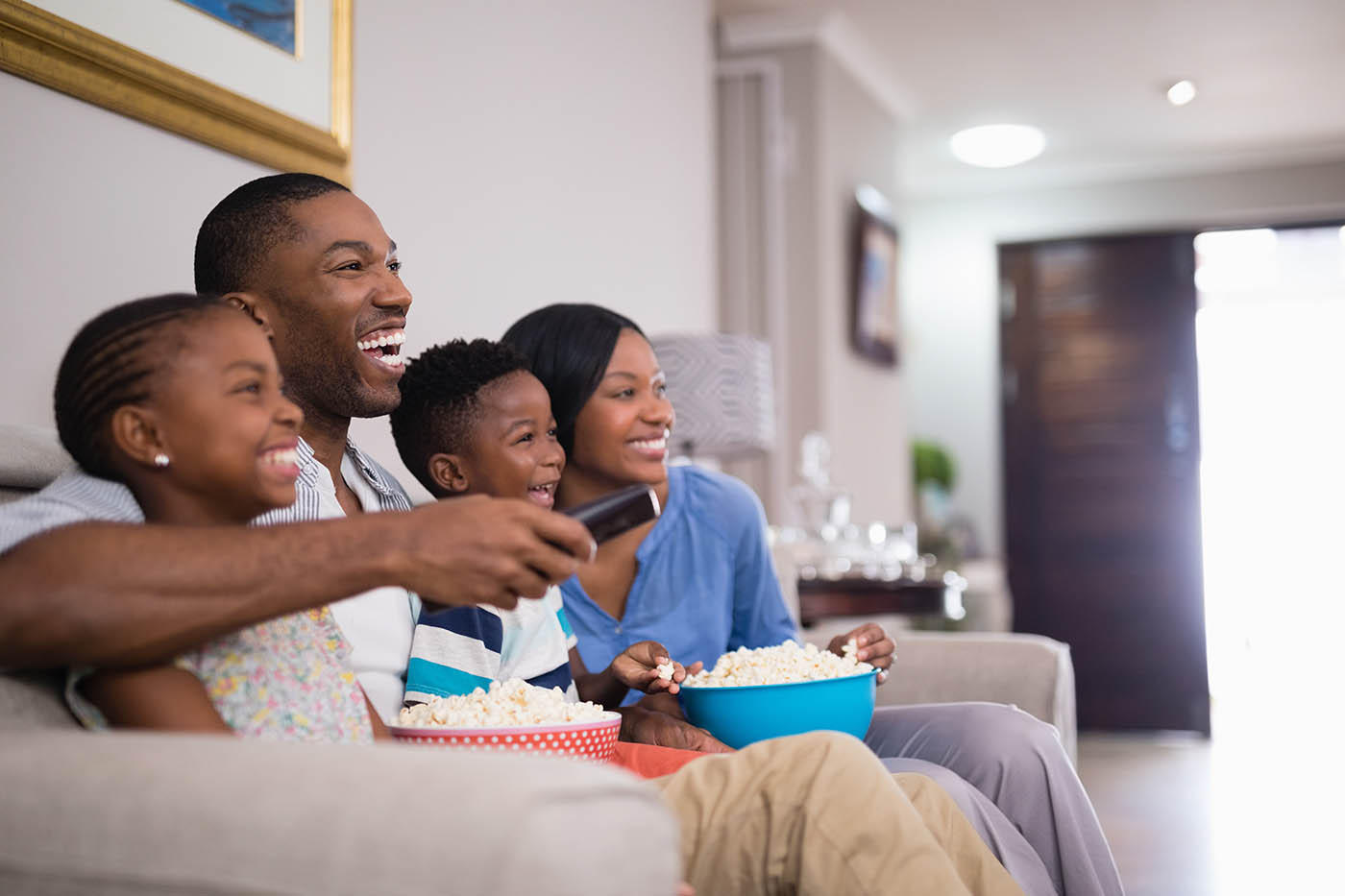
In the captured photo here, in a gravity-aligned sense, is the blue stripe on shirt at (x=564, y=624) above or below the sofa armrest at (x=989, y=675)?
above

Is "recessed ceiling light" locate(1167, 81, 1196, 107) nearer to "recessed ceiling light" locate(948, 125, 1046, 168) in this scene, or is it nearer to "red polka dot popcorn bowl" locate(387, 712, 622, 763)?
"recessed ceiling light" locate(948, 125, 1046, 168)

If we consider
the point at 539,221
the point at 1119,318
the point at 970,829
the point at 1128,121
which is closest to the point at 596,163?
the point at 539,221

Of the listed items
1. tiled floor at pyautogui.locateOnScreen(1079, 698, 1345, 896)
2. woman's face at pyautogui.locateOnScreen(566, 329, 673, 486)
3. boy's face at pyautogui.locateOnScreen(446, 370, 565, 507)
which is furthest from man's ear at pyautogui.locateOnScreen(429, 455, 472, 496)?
tiled floor at pyautogui.locateOnScreen(1079, 698, 1345, 896)

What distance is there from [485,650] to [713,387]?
1.47m

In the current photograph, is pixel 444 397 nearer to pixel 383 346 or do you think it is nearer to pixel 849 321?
pixel 383 346

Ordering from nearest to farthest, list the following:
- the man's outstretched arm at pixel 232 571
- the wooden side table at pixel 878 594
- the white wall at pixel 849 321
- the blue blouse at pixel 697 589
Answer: the man's outstretched arm at pixel 232 571, the blue blouse at pixel 697 589, the wooden side table at pixel 878 594, the white wall at pixel 849 321

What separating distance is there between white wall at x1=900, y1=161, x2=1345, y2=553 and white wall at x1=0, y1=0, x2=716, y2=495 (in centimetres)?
266

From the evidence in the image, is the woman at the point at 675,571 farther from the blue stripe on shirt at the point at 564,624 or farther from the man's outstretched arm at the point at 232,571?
the man's outstretched arm at the point at 232,571

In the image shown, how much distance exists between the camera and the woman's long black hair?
186 centimetres

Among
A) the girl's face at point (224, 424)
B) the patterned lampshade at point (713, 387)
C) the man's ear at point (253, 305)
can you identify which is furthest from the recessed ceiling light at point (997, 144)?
the girl's face at point (224, 424)

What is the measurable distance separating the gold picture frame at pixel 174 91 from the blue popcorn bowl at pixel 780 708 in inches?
43.0

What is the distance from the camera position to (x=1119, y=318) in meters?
5.99

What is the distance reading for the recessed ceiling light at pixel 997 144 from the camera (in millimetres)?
5484

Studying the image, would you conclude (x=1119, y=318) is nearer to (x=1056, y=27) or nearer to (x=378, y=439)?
(x=1056, y=27)
